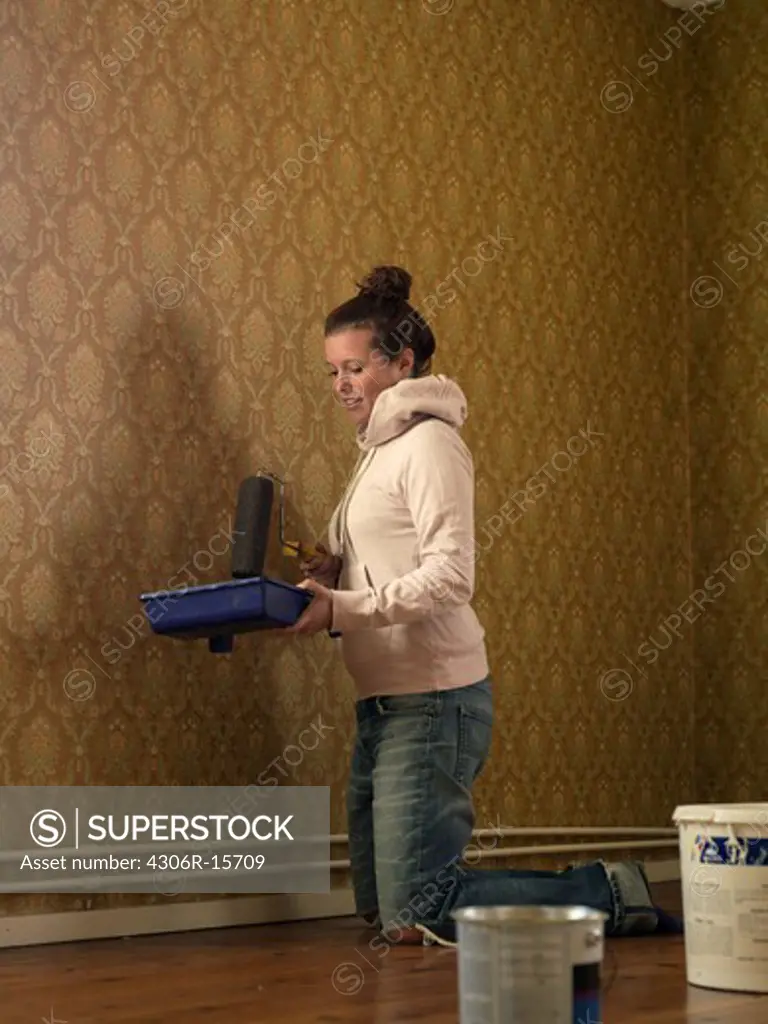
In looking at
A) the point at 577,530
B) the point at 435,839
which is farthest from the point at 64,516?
the point at 577,530

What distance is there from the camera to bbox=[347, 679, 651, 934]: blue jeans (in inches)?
117

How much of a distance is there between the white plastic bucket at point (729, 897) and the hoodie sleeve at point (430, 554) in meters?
0.68

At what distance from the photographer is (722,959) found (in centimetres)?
244

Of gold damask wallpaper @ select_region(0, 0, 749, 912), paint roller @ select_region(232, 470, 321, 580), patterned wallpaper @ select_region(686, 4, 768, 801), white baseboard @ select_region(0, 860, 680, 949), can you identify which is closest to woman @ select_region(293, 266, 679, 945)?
paint roller @ select_region(232, 470, 321, 580)

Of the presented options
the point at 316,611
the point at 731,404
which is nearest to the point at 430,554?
the point at 316,611

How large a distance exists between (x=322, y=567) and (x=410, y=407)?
0.39 m

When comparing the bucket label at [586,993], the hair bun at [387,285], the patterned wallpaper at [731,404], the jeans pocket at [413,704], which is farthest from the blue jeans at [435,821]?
the patterned wallpaper at [731,404]

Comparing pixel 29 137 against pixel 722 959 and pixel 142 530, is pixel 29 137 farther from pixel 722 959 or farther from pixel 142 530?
pixel 722 959

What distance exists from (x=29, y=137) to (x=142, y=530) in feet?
2.77

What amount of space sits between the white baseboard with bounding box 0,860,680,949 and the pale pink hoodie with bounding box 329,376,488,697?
0.61m

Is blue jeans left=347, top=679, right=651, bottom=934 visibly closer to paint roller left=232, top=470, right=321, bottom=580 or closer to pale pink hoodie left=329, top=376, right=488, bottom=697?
pale pink hoodie left=329, top=376, right=488, bottom=697

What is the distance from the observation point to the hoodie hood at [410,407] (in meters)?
3.11

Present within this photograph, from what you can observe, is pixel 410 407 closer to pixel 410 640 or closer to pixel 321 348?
pixel 410 640

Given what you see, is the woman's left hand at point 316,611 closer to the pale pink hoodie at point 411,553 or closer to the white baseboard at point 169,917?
the pale pink hoodie at point 411,553
